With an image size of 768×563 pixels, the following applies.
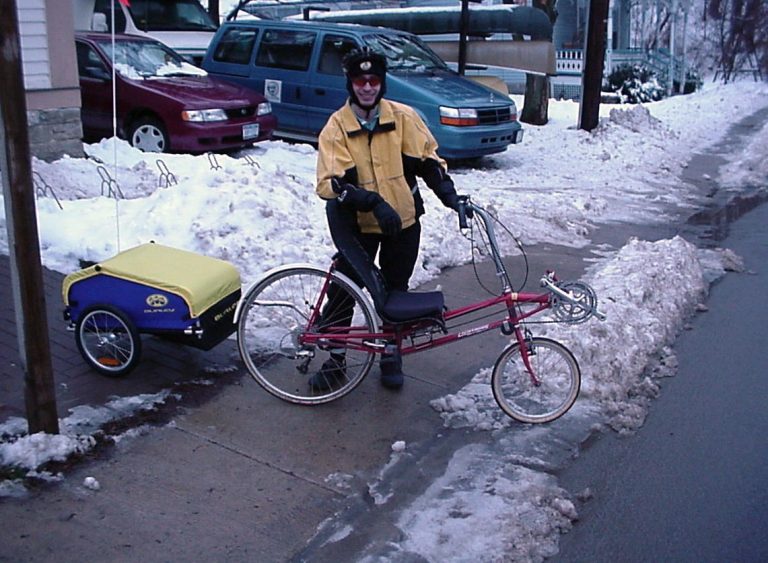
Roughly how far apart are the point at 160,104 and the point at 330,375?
7.58 m

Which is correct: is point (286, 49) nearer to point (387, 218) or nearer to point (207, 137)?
point (207, 137)

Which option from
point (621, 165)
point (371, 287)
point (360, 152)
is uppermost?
point (360, 152)

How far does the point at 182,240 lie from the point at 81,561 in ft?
12.4

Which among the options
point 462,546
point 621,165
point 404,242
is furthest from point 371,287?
point 621,165

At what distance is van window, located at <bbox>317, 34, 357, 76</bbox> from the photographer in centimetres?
1334

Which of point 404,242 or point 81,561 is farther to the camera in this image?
point 404,242

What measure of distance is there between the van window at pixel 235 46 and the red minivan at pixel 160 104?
4.54 ft

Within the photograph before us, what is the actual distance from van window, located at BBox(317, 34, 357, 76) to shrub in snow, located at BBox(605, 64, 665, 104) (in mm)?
17658

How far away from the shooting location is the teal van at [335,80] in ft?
41.1

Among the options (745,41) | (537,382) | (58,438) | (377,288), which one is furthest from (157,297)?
(745,41)

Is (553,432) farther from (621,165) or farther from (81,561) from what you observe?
(621,165)

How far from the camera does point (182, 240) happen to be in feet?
23.4

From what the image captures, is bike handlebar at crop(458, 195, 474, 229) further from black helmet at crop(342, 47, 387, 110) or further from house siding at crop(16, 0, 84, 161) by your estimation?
house siding at crop(16, 0, 84, 161)

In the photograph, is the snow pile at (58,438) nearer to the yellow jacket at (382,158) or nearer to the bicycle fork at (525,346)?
the yellow jacket at (382,158)
